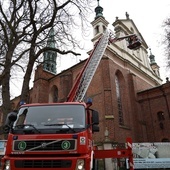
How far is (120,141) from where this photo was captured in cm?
1691

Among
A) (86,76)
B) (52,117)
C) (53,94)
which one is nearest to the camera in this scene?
(52,117)

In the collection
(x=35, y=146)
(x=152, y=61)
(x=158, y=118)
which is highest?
(x=152, y=61)

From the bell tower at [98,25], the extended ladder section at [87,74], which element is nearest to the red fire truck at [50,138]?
the extended ladder section at [87,74]

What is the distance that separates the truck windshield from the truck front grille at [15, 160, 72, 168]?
788 mm

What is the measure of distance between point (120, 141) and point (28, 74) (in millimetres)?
10225

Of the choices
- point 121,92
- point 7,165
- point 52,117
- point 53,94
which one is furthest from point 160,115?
point 7,165

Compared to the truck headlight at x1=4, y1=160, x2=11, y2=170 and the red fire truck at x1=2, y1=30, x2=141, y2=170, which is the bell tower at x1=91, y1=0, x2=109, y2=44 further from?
the truck headlight at x1=4, y1=160, x2=11, y2=170

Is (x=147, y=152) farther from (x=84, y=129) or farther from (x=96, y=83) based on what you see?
(x=96, y=83)

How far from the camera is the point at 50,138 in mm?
4535

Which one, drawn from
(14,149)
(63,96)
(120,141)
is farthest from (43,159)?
(63,96)

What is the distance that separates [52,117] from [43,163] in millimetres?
1197

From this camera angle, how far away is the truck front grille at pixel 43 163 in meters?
4.31

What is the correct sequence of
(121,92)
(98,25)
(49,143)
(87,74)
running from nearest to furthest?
1. (49,143)
2. (87,74)
3. (121,92)
4. (98,25)

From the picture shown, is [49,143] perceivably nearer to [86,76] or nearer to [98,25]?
[86,76]
